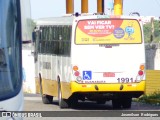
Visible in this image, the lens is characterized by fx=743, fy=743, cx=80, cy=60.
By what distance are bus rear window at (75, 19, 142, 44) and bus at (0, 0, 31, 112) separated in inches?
547

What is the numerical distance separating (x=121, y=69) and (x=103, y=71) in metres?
0.61

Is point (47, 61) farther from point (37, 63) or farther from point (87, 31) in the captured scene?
point (87, 31)

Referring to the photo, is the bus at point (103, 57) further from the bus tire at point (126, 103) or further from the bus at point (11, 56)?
the bus at point (11, 56)

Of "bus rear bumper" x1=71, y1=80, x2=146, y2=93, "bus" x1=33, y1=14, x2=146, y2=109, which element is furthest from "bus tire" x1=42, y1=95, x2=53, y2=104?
"bus rear bumper" x1=71, y1=80, x2=146, y2=93

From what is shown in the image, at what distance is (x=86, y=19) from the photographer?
80.3 ft

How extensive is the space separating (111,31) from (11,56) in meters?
14.4

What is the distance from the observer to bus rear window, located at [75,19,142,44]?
966 inches

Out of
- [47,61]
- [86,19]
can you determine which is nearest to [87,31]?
[86,19]

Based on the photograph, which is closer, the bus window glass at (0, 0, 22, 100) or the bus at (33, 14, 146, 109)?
the bus window glass at (0, 0, 22, 100)

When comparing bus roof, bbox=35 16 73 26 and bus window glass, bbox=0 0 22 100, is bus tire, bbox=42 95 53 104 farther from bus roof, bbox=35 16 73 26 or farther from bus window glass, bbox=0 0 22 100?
bus window glass, bbox=0 0 22 100

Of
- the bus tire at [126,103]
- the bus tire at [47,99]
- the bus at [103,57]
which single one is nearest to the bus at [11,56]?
the bus at [103,57]

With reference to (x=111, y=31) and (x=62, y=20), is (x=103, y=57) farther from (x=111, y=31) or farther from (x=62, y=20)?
(x=62, y=20)

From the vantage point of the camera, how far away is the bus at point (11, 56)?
10.1 m

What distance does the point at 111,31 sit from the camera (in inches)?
971
